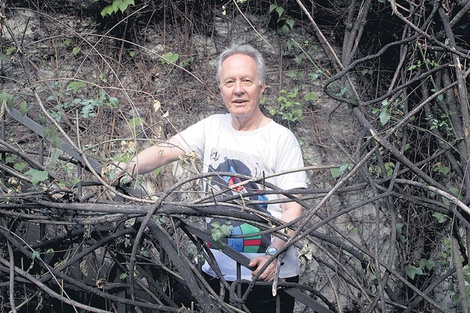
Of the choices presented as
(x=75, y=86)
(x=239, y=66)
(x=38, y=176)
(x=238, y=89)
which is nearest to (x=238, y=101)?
(x=238, y=89)

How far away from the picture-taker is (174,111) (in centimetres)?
420

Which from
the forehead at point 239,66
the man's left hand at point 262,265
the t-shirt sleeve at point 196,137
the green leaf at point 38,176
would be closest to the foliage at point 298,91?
the t-shirt sleeve at point 196,137

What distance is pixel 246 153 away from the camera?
2980 millimetres

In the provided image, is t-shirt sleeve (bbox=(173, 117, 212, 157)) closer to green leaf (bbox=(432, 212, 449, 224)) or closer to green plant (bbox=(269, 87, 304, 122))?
green plant (bbox=(269, 87, 304, 122))

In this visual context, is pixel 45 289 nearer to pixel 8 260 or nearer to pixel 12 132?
pixel 8 260

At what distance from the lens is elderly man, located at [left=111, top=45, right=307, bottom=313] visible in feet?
9.44

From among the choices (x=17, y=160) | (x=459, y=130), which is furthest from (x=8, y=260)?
(x=459, y=130)

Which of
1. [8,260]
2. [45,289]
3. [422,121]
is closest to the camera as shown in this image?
[45,289]

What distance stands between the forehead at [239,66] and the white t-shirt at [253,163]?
0.27 m

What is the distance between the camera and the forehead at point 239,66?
3.07 meters

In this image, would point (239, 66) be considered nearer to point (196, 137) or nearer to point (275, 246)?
point (196, 137)

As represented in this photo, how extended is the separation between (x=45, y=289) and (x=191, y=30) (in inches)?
90.8

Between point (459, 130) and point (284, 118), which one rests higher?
point (459, 130)

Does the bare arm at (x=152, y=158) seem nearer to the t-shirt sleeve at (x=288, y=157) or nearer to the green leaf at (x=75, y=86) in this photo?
the t-shirt sleeve at (x=288, y=157)
